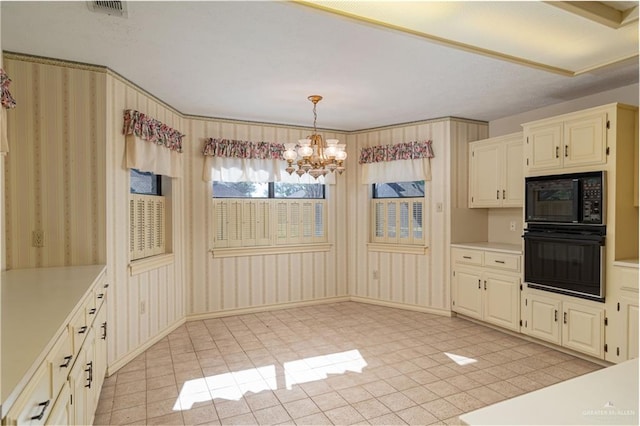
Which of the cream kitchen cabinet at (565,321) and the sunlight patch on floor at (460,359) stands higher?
the cream kitchen cabinet at (565,321)

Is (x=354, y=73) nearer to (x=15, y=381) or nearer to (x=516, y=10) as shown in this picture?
(x=516, y=10)

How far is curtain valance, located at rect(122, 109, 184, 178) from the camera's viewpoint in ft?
11.0

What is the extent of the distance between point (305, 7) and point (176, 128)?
2.77 metres

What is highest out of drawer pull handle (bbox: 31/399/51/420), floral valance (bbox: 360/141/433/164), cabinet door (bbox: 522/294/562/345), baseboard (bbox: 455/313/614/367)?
floral valance (bbox: 360/141/433/164)

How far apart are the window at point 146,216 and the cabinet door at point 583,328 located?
401 cm

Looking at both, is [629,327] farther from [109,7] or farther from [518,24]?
[109,7]

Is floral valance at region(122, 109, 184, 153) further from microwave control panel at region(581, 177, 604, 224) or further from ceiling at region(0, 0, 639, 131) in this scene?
microwave control panel at region(581, 177, 604, 224)

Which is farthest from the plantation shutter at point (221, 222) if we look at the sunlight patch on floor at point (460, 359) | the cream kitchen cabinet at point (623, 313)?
the cream kitchen cabinet at point (623, 313)

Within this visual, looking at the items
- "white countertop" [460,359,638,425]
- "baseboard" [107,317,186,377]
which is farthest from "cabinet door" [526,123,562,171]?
"baseboard" [107,317,186,377]

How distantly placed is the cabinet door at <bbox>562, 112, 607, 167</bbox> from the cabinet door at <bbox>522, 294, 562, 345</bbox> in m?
1.31

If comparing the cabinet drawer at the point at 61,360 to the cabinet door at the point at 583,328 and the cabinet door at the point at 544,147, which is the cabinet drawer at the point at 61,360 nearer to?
the cabinet door at the point at 583,328

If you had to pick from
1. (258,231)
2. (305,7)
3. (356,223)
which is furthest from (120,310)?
(356,223)

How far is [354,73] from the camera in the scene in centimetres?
319

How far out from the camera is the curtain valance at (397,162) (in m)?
4.90
